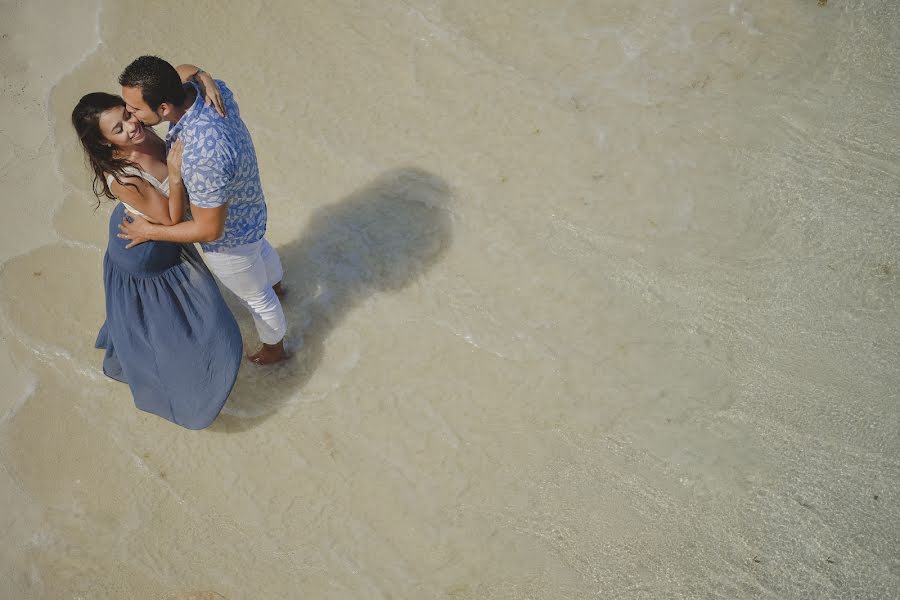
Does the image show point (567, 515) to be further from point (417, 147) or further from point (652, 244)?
point (417, 147)

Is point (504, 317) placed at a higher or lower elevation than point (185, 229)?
lower

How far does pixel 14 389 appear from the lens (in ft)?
12.7

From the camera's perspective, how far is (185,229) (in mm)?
2816

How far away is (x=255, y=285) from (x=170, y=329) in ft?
1.46

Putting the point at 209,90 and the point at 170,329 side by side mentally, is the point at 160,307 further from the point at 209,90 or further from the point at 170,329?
the point at 209,90

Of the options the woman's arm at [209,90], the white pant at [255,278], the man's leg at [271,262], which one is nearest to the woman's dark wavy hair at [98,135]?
the woman's arm at [209,90]

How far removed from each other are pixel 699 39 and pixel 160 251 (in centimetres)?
391

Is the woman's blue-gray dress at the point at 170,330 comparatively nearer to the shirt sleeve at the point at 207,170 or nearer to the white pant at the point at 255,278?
the white pant at the point at 255,278

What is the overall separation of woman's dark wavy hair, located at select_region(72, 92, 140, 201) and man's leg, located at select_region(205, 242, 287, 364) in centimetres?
51

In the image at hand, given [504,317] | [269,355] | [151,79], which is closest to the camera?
[151,79]

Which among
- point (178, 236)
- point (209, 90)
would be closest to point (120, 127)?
point (209, 90)

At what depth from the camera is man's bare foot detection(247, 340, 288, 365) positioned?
3783mm

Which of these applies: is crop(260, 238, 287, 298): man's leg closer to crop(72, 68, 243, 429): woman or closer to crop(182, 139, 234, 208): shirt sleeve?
crop(72, 68, 243, 429): woman

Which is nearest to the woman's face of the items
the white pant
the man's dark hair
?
the man's dark hair
